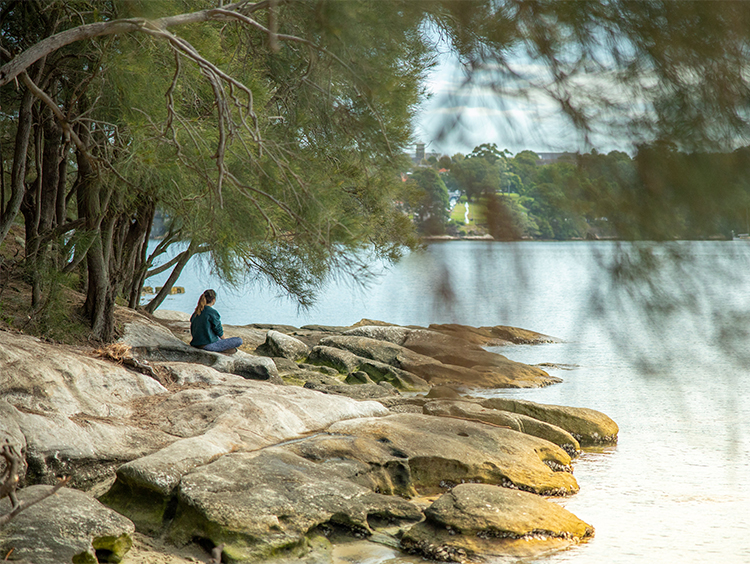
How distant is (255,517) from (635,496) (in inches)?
183

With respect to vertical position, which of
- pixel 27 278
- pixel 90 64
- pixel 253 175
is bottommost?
pixel 27 278

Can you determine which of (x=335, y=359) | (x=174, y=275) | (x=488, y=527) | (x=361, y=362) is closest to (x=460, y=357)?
(x=488, y=527)

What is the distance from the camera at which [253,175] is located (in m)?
7.12

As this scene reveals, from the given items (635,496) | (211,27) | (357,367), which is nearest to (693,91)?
(211,27)

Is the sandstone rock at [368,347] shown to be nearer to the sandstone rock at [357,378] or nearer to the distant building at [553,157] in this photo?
the sandstone rock at [357,378]

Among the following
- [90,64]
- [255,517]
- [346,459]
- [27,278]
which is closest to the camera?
[255,517]

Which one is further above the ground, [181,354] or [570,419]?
[181,354]

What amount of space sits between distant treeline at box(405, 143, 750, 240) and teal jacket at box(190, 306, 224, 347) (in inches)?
340

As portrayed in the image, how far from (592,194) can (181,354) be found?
880 centimetres

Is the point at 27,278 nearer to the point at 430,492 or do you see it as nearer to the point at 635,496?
the point at 430,492

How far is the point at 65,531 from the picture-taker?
13.1 ft

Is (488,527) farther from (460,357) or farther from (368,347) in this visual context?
(368,347)

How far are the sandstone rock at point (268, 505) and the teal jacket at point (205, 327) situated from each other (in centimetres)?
437

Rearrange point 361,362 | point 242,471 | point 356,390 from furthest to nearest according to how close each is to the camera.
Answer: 1. point 361,362
2. point 356,390
3. point 242,471
